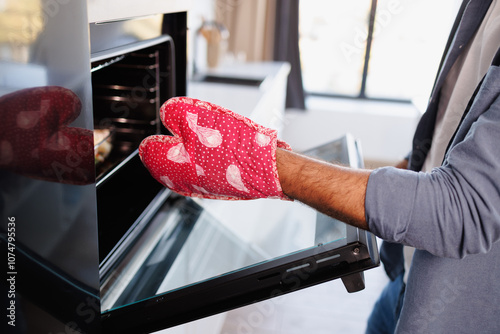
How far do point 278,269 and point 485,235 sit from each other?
1.05ft

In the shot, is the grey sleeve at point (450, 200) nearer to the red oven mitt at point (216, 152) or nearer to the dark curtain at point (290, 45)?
the red oven mitt at point (216, 152)

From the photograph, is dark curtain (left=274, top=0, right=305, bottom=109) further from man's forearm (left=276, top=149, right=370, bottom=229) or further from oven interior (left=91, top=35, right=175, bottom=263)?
man's forearm (left=276, top=149, right=370, bottom=229)

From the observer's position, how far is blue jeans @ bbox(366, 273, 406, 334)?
124 centimetres

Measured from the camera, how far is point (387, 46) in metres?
3.66

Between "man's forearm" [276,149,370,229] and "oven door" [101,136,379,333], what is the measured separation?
0.14 m

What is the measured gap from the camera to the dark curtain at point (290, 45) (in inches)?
135

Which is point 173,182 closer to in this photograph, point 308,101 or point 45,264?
point 45,264

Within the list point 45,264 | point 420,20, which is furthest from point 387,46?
point 45,264

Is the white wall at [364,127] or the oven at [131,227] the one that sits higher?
the oven at [131,227]

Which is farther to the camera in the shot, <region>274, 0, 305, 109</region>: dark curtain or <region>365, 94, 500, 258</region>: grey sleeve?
<region>274, 0, 305, 109</region>: dark curtain

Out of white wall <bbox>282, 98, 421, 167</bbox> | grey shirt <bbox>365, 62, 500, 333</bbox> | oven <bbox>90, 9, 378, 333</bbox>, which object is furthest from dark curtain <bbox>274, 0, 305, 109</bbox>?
grey shirt <bbox>365, 62, 500, 333</bbox>

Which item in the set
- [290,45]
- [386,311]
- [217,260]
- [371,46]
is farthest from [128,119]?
[371,46]

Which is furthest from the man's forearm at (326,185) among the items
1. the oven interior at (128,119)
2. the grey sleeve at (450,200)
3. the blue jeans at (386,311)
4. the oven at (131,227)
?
the blue jeans at (386,311)

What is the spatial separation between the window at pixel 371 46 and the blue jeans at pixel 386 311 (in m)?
2.47
